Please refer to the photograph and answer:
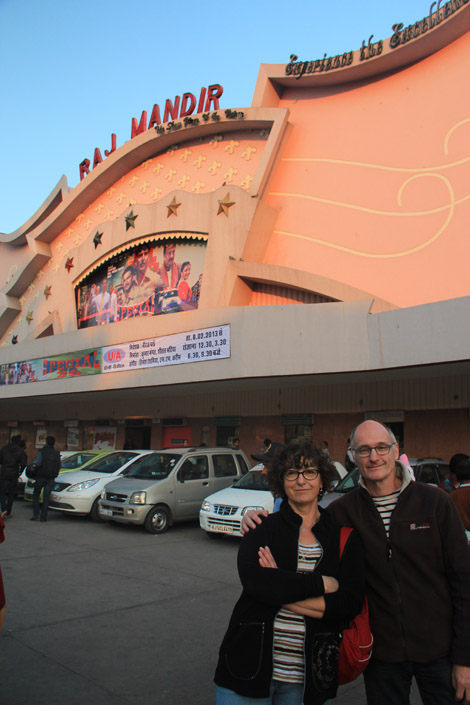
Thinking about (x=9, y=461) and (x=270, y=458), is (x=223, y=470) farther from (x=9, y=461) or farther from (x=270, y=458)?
(x=270, y=458)

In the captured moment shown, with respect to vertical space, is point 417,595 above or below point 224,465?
below

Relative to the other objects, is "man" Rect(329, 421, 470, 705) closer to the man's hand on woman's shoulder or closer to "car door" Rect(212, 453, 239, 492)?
the man's hand on woman's shoulder

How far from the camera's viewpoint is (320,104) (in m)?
19.0

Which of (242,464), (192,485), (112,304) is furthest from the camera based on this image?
(112,304)

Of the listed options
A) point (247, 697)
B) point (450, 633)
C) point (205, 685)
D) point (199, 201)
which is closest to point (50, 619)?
point (205, 685)

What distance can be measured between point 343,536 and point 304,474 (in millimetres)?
327

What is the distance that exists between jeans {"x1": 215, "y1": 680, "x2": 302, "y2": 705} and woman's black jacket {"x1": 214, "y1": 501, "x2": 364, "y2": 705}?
34mm

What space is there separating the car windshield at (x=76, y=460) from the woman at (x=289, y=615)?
43.7 feet

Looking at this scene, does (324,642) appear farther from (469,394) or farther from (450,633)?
(469,394)

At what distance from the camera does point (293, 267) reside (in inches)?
686

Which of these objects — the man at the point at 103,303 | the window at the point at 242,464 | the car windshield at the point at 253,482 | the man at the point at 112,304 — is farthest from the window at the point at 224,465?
the man at the point at 103,303

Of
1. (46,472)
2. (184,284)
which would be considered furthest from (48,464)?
(184,284)

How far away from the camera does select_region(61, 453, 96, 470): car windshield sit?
49.2 feet

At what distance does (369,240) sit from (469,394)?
5.26 meters
